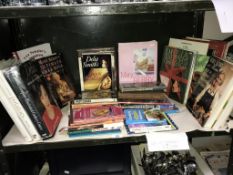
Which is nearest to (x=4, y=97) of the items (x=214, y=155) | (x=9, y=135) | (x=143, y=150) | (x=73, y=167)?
(x=9, y=135)

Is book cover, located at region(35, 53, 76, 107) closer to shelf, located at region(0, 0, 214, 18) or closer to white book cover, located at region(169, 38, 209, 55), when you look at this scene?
shelf, located at region(0, 0, 214, 18)

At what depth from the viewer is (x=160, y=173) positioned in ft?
3.53

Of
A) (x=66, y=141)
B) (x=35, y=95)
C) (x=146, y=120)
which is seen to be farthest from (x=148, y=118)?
(x=35, y=95)

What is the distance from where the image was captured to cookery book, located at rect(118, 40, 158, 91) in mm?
1177

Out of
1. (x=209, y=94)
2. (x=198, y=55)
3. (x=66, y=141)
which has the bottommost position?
(x=66, y=141)

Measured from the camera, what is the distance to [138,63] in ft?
3.92

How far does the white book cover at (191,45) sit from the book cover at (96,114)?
39 cm

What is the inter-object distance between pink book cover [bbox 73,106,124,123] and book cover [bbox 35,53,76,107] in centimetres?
14

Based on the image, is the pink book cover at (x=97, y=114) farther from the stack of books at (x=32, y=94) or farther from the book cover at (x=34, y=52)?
the book cover at (x=34, y=52)

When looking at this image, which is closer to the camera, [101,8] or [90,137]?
[101,8]

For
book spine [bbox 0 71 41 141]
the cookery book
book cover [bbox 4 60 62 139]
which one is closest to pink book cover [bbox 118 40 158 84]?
the cookery book

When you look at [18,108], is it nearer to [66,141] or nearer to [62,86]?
[66,141]

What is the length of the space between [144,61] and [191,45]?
217 millimetres

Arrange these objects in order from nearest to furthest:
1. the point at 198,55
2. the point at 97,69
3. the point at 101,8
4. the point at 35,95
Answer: the point at 101,8 < the point at 35,95 < the point at 198,55 < the point at 97,69
